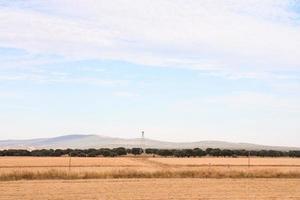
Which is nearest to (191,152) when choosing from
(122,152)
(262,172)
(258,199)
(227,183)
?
(122,152)

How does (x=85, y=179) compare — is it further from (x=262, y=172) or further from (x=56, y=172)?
(x=262, y=172)

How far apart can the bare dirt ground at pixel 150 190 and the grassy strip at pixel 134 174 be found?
414 centimetres

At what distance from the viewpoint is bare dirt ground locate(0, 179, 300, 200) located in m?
28.2

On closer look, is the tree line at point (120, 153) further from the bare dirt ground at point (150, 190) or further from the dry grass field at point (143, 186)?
the bare dirt ground at point (150, 190)

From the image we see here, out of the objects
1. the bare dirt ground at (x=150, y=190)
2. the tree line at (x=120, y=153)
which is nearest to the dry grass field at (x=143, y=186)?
the bare dirt ground at (x=150, y=190)

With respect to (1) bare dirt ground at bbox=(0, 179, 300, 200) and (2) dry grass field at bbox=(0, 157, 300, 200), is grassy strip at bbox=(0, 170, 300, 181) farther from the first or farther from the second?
(1) bare dirt ground at bbox=(0, 179, 300, 200)

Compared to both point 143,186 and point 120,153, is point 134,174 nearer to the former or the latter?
point 143,186

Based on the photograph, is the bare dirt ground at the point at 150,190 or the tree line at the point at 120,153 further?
the tree line at the point at 120,153

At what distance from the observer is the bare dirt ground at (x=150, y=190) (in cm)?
2820

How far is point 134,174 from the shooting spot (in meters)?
43.5

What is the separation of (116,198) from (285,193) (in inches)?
366

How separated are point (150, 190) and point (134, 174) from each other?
38.3 feet

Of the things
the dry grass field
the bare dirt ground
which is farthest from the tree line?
the bare dirt ground

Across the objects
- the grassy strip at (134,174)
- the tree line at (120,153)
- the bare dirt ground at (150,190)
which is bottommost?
the bare dirt ground at (150,190)
